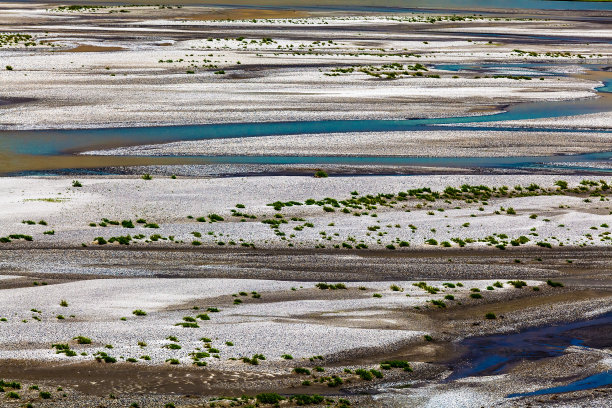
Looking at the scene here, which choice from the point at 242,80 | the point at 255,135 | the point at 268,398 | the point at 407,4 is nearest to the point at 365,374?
the point at 268,398

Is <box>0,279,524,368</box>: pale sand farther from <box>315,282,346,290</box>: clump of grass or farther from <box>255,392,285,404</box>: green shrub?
<box>255,392,285,404</box>: green shrub

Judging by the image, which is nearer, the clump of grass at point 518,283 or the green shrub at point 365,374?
the green shrub at point 365,374

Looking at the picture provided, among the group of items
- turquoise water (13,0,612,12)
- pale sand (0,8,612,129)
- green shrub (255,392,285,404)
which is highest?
turquoise water (13,0,612,12)

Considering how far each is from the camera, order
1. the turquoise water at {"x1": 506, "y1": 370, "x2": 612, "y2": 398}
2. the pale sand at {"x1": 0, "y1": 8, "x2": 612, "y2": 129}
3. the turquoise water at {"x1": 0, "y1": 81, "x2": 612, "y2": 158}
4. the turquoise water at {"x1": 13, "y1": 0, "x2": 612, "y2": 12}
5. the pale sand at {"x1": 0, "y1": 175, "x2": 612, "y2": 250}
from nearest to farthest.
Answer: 1. the turquoise water at {"x1": 506, "y1": 370, "x2": 612, "y2": 398}
2. the pale sand at {"x1": 0, "y1": 175, "x2": 612, "y2": 250}
3. the turquoise water at {"x1": 0, "y1": 81, "x2": 612, "y2": 158}
4. the pale sand at {"x1": 0, "y1": 8, "x2": 612, "y2": 129}
5. the turquoise water at {"x1": 13, "y1": 0, "x2": 612, "y2": 12}

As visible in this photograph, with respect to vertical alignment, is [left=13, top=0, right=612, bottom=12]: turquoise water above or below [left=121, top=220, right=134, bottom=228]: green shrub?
above

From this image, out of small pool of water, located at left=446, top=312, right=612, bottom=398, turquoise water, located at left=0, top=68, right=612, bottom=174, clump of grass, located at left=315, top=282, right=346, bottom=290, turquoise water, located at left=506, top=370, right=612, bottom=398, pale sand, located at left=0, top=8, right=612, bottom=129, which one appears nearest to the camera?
turquoise water, located at left=506, top=370, right=612, bottom=398

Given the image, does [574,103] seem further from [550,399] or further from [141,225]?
[550,399]

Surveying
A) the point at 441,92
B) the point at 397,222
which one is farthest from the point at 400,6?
the point at 397,222

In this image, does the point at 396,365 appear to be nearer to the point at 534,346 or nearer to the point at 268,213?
the point at 534,346

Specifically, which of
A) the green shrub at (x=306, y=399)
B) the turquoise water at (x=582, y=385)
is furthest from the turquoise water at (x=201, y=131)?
the turquoise water at (x=582, y=385)

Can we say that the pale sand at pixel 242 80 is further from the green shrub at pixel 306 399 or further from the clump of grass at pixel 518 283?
Answer: the green shrub at pixel 306 399

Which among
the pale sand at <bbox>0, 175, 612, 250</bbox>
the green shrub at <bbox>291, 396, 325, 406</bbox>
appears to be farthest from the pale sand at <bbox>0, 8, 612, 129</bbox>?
the green shrub at <bbox>291, 396, 325, 406</bbox>
